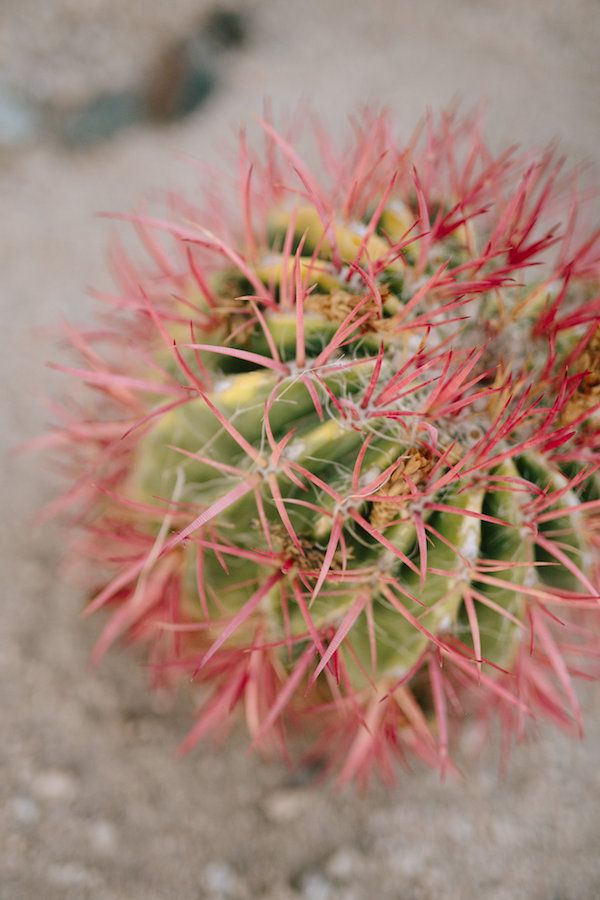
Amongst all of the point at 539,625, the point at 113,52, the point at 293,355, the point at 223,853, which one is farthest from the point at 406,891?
the point at 113,52

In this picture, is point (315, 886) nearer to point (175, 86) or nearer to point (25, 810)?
point (25, 810)

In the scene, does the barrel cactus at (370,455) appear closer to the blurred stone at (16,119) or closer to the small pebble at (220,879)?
the small pebble at (220,879)

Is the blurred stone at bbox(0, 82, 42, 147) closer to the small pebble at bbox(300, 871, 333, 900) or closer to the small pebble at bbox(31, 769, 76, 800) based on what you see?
the small pebble at bbox(31, 769, 76, 800)

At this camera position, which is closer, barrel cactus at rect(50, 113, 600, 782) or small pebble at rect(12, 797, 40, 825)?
barrel cactus at rect(50, 113, 600, 782)

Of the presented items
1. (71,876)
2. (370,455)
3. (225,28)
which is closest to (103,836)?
(71,876)

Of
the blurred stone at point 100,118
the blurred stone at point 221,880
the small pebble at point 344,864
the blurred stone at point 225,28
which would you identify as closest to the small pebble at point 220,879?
the blurred stone at point 221,880

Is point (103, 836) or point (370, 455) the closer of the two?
point (370, 455)

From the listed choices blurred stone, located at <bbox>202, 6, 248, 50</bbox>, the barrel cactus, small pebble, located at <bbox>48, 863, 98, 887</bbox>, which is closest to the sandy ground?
small pebble, located at <bbox>48, 863, 98, 887</bbox>
